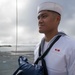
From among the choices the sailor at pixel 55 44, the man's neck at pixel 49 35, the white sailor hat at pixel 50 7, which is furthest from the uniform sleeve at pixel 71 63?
the white sailor hat at pixel 50 7

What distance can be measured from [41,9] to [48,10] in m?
0.06

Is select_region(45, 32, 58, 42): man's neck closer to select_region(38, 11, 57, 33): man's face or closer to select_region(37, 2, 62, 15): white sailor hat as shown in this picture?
select_region(38, 11, 57, 33): man's face

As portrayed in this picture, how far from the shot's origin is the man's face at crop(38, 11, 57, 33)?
7.24 ft

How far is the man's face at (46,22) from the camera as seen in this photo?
7.24ft

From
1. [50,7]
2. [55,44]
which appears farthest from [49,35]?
[50,7]

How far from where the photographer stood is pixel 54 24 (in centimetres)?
224

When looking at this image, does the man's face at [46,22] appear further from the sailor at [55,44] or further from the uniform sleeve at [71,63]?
the uniform sleeve at [71,63]

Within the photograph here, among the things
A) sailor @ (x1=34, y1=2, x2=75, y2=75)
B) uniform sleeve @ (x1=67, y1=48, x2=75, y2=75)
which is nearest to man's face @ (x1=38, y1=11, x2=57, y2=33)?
sailor @ (x1=34, y1=2, x2=75, y2=75)

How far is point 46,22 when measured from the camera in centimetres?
221

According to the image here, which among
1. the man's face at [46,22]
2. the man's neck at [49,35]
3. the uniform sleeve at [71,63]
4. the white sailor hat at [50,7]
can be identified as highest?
the white sailor hat at [50,7]

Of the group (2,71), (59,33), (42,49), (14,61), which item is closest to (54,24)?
(59,33)

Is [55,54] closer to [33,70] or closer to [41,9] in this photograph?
[33,70]

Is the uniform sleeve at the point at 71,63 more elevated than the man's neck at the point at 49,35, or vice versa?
the man's neck at the point at 49,35

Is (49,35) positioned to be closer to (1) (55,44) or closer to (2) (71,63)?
(1) (55,44)
